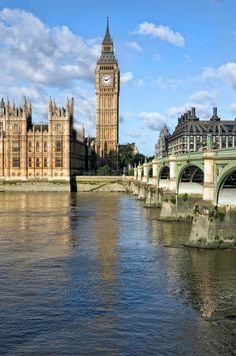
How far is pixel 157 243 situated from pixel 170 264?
10.5 m

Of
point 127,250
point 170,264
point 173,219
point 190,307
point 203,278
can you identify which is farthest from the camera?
point 173,219

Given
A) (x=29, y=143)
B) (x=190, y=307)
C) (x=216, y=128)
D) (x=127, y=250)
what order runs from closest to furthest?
1. (x=190, y=307)
2. (x=127, y=250)
3. (x=29, y=143)
4. (x=216, y=128)

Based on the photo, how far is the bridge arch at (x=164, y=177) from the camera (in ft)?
318

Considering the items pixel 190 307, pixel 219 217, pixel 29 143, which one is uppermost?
pixel 29 143

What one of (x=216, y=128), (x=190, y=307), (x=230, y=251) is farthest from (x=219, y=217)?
(x=216, y=128)

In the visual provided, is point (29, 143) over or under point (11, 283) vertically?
over

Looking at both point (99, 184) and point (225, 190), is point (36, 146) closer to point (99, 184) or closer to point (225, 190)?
point (99, 184)

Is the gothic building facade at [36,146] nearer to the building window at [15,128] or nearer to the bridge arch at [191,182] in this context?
the building window at [15,128]

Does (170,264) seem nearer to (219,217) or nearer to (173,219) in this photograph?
(219,217)

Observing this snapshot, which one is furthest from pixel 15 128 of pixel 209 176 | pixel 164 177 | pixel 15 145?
pixel 209 176

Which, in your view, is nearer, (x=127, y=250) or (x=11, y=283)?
(x=11, y=283)

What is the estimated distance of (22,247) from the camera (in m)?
47.2

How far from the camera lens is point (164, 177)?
105m

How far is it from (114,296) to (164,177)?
247 feet
